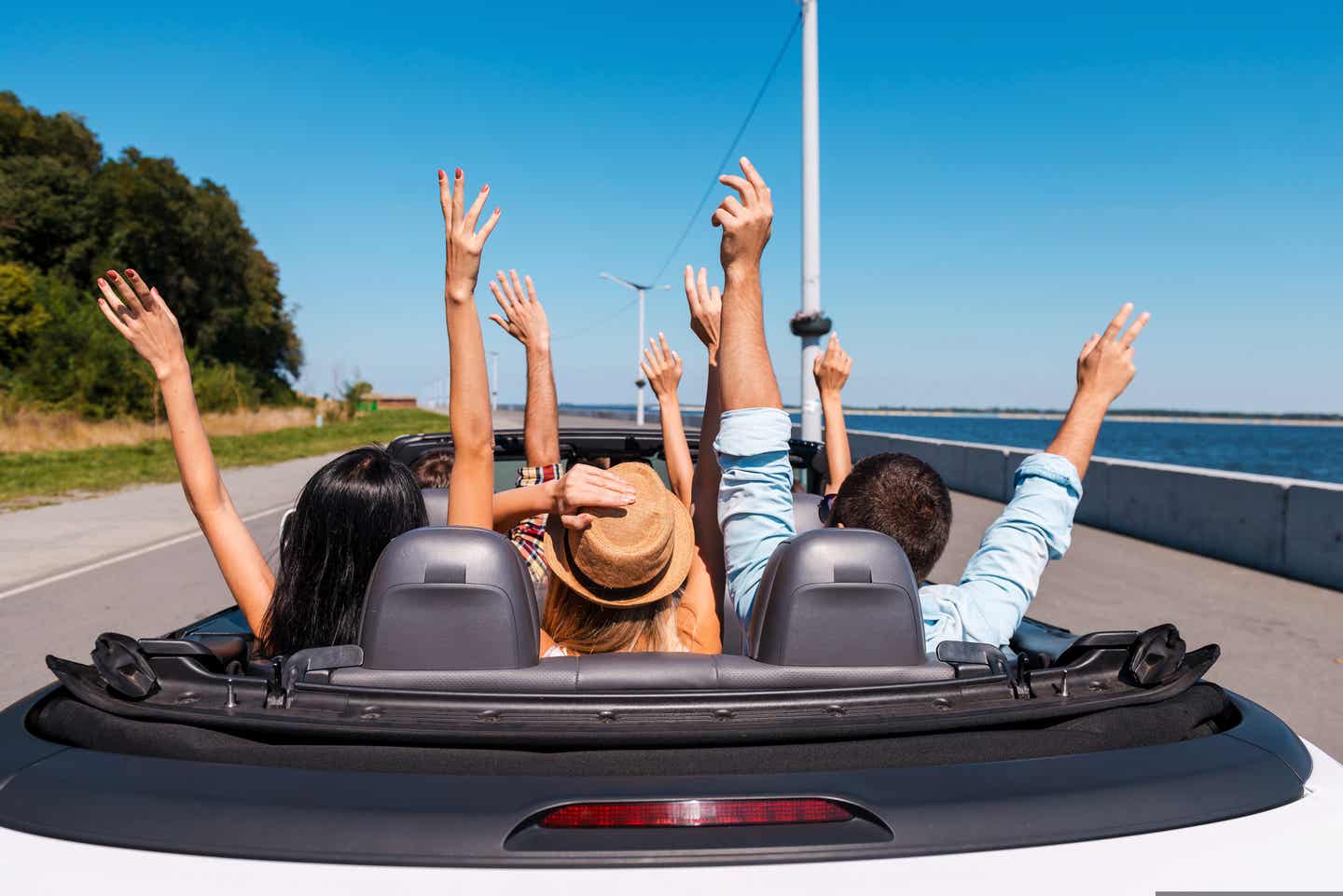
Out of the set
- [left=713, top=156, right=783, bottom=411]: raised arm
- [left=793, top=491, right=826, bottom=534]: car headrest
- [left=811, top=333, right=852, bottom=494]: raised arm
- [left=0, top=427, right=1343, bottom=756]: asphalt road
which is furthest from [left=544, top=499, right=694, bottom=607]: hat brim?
[left=0, top=427, right=1343, bottom=756]: asphalt road

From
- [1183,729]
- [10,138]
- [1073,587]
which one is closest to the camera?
[1183,729]

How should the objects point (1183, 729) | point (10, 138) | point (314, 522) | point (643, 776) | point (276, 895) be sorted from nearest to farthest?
point (276, 895), point (643, 776), point (1183, 729), point (314, 522), point (10, 138)

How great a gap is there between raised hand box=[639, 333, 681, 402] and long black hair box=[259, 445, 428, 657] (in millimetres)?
2155

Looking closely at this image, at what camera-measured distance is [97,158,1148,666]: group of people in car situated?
239cm

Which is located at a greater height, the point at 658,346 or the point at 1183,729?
the point at 658,346

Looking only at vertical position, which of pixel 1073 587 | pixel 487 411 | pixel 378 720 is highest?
pixel 487 411

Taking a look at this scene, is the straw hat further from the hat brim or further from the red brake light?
the red brake light

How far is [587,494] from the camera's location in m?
2.25

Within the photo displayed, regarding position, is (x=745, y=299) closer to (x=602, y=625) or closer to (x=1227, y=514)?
(x=602, y=625)

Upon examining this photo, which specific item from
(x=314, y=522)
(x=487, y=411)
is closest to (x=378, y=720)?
(x=314, y=522)

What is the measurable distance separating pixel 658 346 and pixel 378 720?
321 cm

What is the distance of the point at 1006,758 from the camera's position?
5.33 feet

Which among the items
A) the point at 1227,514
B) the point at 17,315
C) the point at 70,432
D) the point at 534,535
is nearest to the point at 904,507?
the point at 534,535

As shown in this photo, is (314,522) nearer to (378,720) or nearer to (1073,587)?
(378,720)
